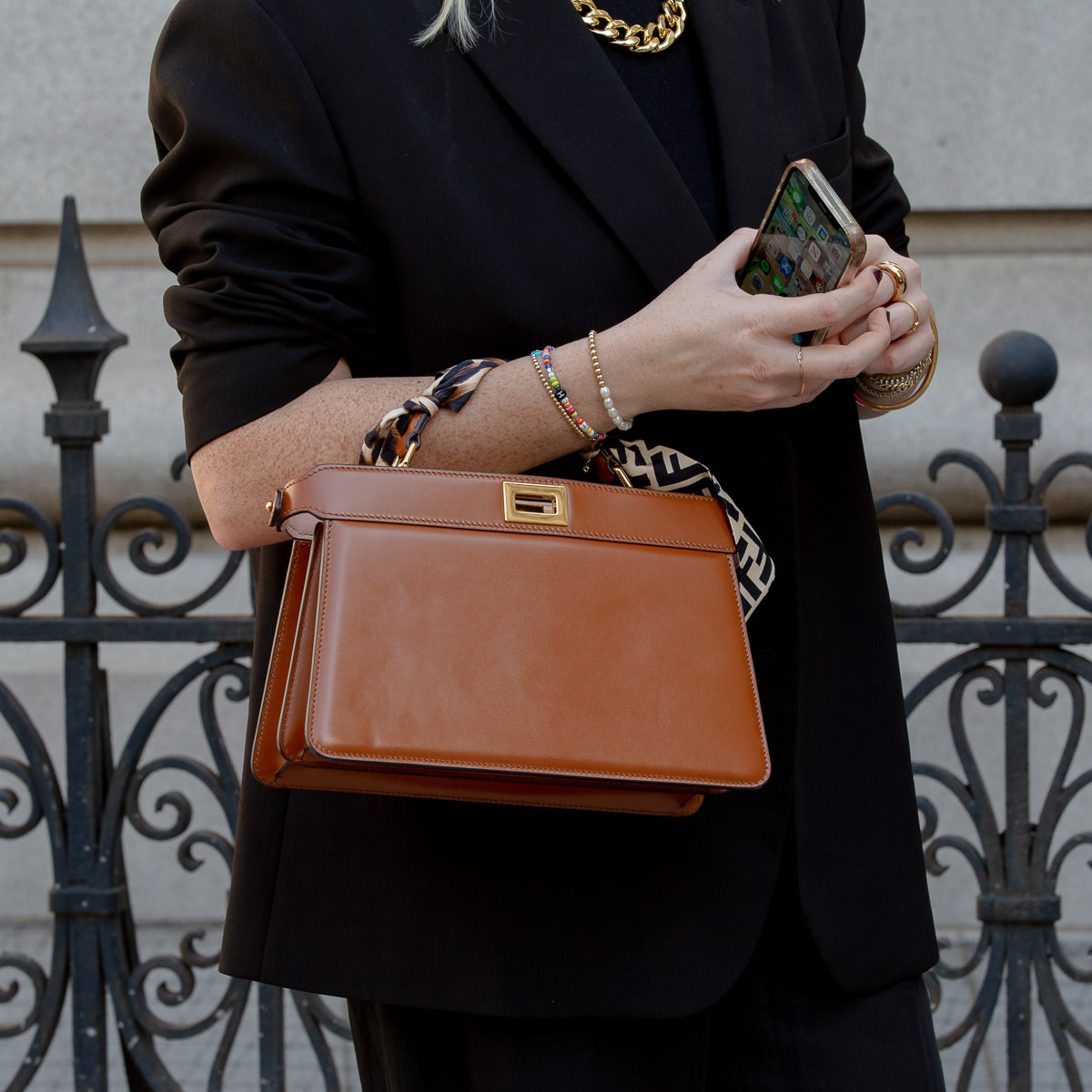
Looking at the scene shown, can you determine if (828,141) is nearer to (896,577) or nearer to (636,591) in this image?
(636,591)

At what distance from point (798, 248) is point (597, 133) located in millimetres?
241

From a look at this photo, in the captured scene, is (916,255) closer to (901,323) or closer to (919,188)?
(919,188)

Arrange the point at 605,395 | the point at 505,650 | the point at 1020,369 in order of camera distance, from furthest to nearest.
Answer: the point at 1020,369, the point at 605,395, the point at 505,650

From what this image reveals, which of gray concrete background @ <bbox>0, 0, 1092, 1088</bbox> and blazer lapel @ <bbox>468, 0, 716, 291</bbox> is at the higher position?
gray concrete background @ <bbox>0, 0, 1092, 1088</bbox>

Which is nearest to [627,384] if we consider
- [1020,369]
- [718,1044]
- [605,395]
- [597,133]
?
[605,395]

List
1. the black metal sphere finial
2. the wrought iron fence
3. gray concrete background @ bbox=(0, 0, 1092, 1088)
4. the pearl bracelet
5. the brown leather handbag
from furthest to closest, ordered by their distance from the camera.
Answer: gray concrete background @ bbox=(0, 0, 1092, 1088), the wrought iron fence, the black metal sphere finial, the pearl bracelet, the brown leather handbag

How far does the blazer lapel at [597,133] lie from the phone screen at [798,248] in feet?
0.31

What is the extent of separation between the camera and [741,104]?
124 cm

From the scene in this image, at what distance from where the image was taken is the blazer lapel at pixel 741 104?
123cm

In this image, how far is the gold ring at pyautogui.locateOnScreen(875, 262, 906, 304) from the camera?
1.22m

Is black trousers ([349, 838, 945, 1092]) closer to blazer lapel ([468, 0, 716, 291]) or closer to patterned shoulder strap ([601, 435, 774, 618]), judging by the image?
patterned shoulder strap ([601, 435, 774, 618])

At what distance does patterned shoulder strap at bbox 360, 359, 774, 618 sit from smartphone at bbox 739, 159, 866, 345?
0.50ft

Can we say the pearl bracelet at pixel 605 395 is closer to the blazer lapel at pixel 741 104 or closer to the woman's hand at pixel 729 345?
the woman's hand at pixel 729 345

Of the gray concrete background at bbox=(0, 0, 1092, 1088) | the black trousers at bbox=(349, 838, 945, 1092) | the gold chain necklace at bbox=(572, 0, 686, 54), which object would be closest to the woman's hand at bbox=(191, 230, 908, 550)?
the gold chain necklace at bbox=(572, 0, 686, 54)
